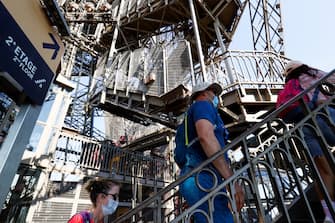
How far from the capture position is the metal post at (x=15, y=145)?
2.21 metres

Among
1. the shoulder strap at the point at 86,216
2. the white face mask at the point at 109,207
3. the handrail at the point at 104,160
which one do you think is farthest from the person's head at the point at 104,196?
the handrail at the point at 104,160

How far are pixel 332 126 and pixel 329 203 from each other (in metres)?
0.75

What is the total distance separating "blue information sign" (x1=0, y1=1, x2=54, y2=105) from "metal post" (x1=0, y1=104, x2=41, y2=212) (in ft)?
0.60

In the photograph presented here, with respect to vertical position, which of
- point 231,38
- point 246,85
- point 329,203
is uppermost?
point 231,38

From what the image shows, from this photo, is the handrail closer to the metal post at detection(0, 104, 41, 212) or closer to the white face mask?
the metal post at detection(0, 104, 41, 212)

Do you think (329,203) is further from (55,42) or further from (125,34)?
(125,34)

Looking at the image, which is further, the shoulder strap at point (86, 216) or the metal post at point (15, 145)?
the metal post at point (15, 145)

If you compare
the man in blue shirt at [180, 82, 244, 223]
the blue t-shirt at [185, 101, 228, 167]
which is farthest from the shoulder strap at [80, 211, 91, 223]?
the blue t-shirt at [185, 101, 228, 167]

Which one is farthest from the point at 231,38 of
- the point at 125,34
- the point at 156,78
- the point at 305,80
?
the point at 305,80

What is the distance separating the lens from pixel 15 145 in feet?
7.73

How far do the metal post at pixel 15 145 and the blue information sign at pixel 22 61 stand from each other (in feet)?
0.60

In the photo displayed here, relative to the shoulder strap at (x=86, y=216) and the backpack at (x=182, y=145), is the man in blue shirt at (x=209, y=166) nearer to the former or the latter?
the backpack at (x=182, y=145)

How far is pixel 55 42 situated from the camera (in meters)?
2.88

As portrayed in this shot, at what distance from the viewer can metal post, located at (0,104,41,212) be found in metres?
2.21
